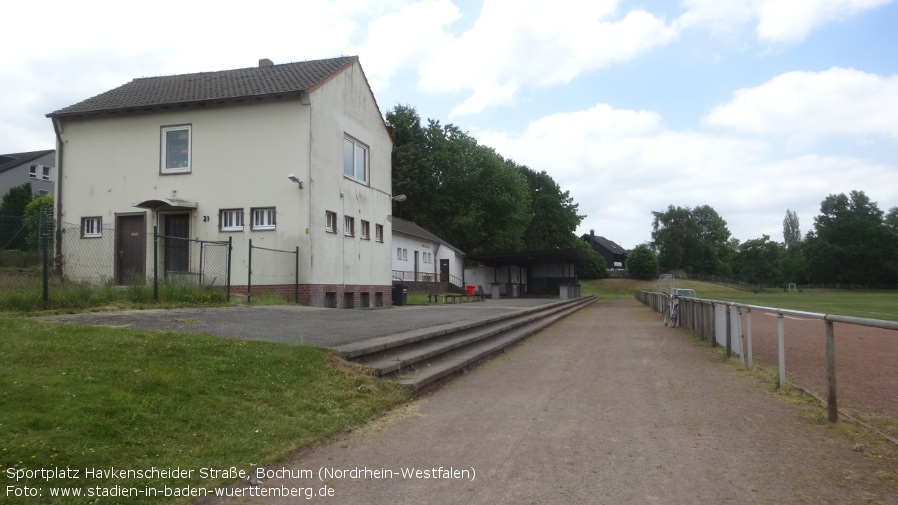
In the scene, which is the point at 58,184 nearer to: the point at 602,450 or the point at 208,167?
the point at 208,167

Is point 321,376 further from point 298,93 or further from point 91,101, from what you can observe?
point 91,101

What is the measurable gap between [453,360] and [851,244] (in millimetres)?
87828

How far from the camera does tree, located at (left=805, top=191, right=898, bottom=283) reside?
77625mm

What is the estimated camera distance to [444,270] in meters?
44.6

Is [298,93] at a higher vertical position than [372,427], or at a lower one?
higher

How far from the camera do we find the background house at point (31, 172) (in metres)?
57.2

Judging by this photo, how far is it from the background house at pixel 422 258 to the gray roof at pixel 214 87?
1477 cm

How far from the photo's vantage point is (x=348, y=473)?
4.61 meters

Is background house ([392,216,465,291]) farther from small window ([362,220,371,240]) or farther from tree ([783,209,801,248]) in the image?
tree ([783,209,801,248])

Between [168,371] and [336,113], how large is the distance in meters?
16.2

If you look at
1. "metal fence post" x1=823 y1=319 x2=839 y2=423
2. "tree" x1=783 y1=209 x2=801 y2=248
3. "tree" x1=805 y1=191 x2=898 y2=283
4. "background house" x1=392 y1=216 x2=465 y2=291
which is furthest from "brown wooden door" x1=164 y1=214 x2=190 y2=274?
"tree" x1=783 y1=209 x2=801 y2=248

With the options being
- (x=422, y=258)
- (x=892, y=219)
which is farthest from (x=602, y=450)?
(x=892, y=219)

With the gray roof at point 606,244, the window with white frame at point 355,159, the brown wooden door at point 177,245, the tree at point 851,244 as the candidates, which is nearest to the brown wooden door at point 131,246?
the brown wooden door at point 177,245

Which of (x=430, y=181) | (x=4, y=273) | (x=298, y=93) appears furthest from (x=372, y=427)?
(x=430, y=181)
